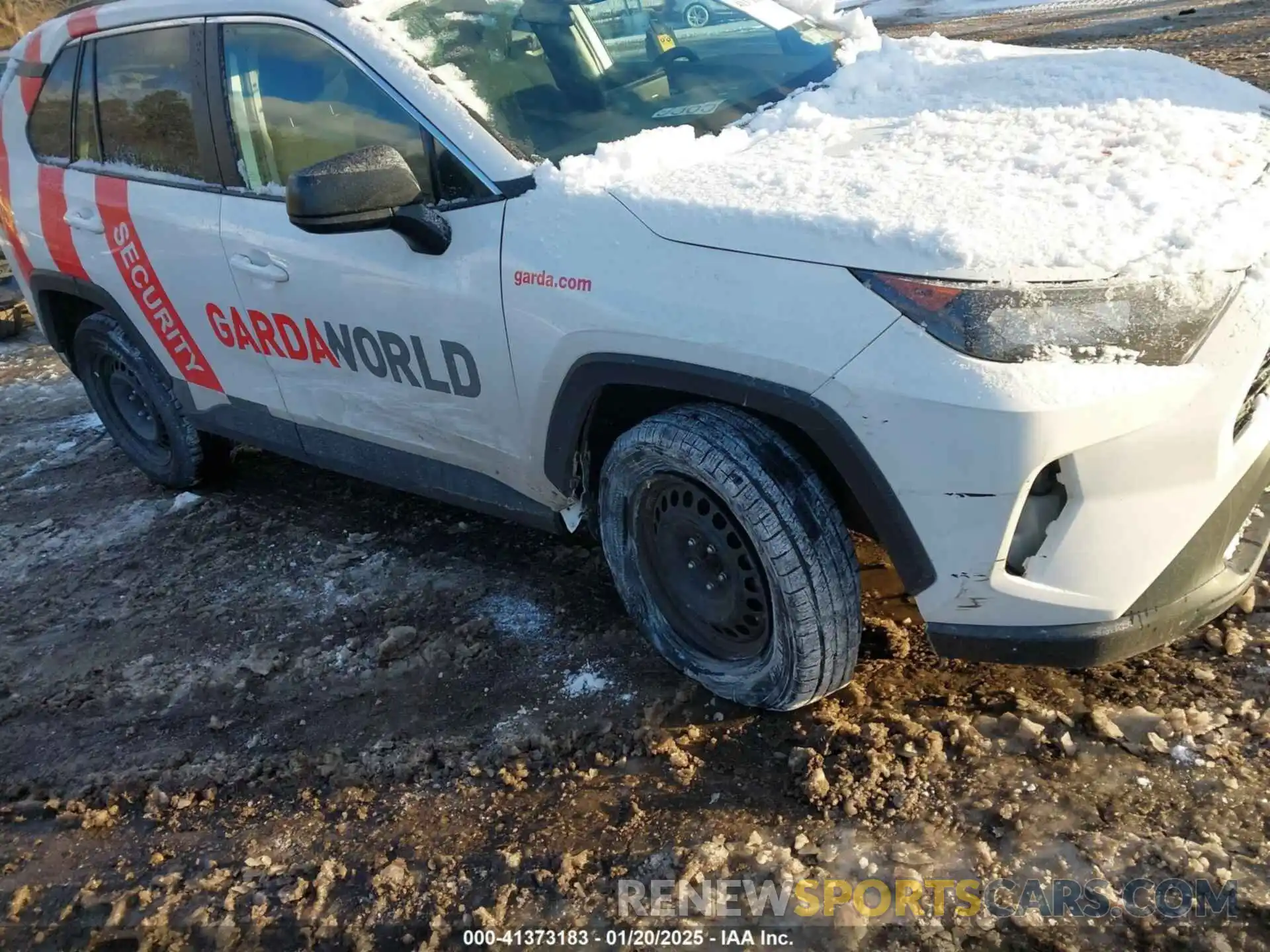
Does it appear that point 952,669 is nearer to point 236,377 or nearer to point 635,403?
point 635,403

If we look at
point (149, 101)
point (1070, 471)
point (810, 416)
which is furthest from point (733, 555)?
point (149, 101)

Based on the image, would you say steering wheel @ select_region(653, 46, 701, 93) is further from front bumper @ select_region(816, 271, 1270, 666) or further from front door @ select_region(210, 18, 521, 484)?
front bumper @ select_region(816, 271, 1270, 666)

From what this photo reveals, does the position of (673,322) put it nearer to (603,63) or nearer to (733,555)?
(733,555)

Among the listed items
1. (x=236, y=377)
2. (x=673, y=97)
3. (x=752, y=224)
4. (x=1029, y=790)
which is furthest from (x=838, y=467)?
(x=236, y=377)

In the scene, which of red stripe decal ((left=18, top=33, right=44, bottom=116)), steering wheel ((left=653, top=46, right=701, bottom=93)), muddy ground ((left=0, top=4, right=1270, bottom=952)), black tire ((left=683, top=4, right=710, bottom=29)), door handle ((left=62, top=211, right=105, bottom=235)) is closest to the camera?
muddy ground ((left=0, top=4, right=1270, bottom=952))

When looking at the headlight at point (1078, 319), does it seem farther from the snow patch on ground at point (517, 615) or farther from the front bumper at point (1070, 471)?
the snow patch on ground at point (517, 615)

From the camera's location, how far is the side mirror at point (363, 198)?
98.8 inches

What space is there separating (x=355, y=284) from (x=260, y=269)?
1.52ft

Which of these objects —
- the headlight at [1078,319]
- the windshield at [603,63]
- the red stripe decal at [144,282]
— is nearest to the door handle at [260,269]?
the red stripe decal at [144,282]

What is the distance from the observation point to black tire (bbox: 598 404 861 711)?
229 centimetres

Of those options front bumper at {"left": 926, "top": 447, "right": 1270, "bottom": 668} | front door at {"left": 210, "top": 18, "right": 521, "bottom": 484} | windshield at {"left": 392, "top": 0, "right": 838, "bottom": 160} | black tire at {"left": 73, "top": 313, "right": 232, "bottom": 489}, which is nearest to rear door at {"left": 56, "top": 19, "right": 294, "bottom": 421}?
front door at {"left": 210, "top": 18, "right": 521, "bottom": 484}

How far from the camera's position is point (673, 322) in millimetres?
2270

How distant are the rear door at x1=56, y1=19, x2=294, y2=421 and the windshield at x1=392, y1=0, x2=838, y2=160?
97 cm

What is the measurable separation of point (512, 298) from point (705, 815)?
130cm
